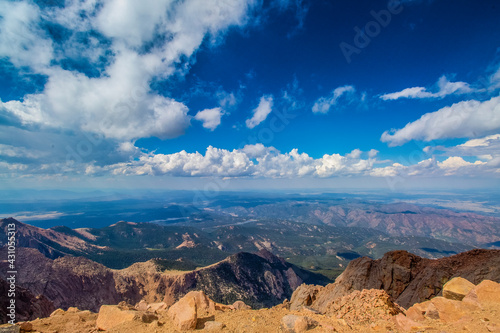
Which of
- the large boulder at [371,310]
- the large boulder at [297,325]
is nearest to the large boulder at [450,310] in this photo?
the large boulder at [371,310]

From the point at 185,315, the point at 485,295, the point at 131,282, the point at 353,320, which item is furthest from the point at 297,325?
→ the point at 131,282

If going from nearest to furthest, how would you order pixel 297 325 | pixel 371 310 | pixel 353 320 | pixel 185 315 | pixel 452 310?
pixel 297 325
pixel 452 310
pixel 185 315
pixel 353 320
pixel 371 310

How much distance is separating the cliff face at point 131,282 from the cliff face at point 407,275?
71274 millimetres

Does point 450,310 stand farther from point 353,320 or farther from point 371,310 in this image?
point 353,320

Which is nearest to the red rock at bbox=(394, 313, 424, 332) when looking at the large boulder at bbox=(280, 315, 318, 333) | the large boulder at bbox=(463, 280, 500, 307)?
the large boulder at bbox=(280, 315, 318, 333)

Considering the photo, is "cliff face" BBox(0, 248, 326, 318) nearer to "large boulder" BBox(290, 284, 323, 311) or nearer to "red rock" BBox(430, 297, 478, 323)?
"large boulder" BBox(290, 284, 323, 311)

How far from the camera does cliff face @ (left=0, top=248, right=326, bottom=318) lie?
240 ft

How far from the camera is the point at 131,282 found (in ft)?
295

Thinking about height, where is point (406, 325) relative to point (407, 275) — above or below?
above

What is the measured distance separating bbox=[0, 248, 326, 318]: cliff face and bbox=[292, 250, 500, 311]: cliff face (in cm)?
7127

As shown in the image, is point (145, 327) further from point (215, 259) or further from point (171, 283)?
Answer: point (215, 259)

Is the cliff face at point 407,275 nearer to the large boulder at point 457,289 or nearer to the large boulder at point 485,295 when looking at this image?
the large boulder at point 457,289

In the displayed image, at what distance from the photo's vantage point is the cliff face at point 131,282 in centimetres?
7319

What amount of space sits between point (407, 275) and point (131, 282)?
10110cm
